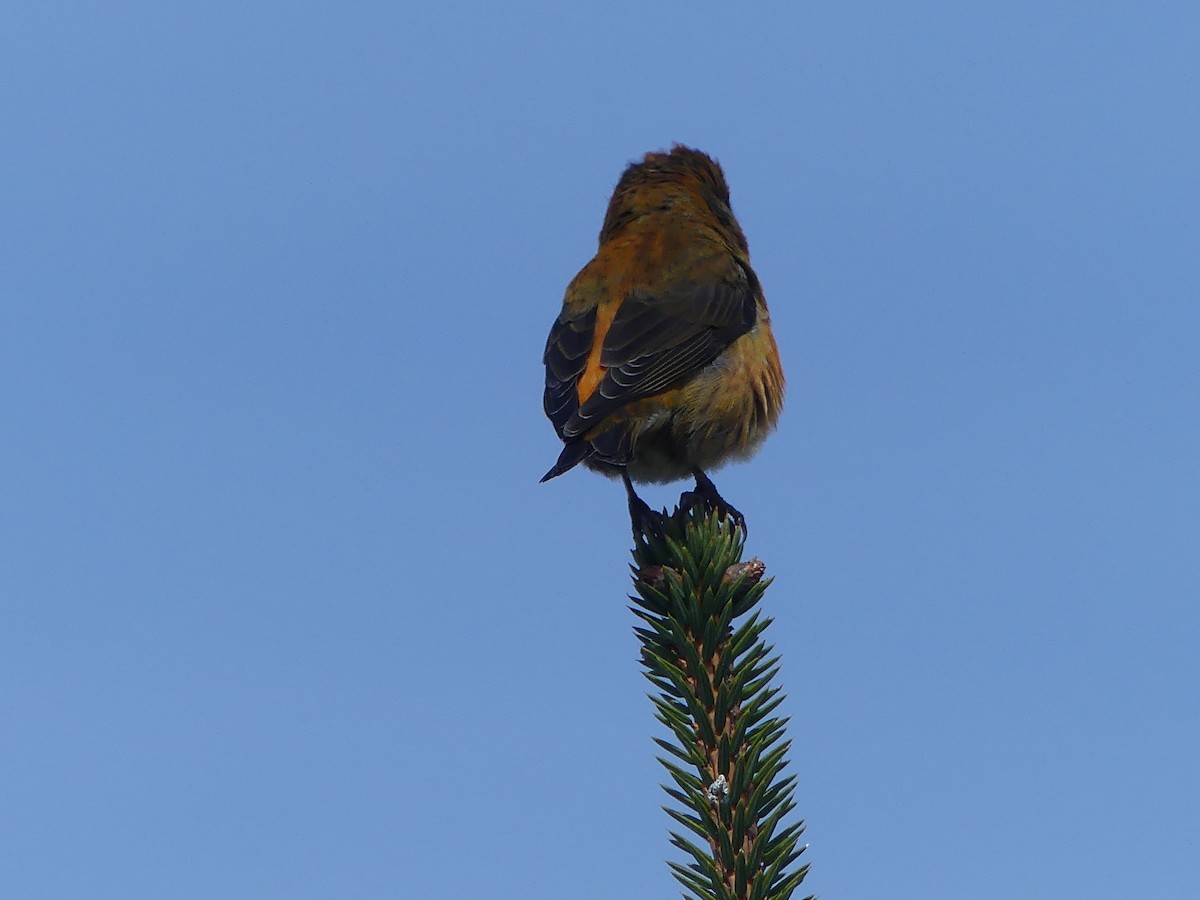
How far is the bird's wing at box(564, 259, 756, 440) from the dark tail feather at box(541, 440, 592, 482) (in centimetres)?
6

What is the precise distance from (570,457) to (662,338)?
1046 mm

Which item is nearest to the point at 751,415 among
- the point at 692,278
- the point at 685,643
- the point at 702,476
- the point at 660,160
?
the point at 702,476

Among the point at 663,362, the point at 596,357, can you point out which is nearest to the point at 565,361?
the point at 596,357

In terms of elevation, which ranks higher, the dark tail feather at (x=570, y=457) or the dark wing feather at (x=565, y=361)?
the dark wing feather at (x=565, y=361)

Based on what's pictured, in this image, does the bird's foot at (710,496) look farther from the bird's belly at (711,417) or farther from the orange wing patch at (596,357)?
the orange wing patch at (596,357)

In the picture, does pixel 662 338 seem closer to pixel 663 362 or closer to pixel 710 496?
pixel 663 362

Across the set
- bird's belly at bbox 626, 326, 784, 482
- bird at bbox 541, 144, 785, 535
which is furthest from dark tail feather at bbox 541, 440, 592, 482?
bird's belly at bbox 626, 326, 784, 482

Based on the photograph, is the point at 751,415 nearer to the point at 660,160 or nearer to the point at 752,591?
the point at 660,160

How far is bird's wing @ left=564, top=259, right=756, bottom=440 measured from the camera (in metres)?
6.12

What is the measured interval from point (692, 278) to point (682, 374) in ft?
2.62

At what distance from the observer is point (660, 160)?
27.1 ft

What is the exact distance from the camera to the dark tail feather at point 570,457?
5.62 metres

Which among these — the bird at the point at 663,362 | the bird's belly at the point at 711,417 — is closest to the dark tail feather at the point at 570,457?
the bird at the point at 663,362

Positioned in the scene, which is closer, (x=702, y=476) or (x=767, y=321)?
(x=702, y=476)
